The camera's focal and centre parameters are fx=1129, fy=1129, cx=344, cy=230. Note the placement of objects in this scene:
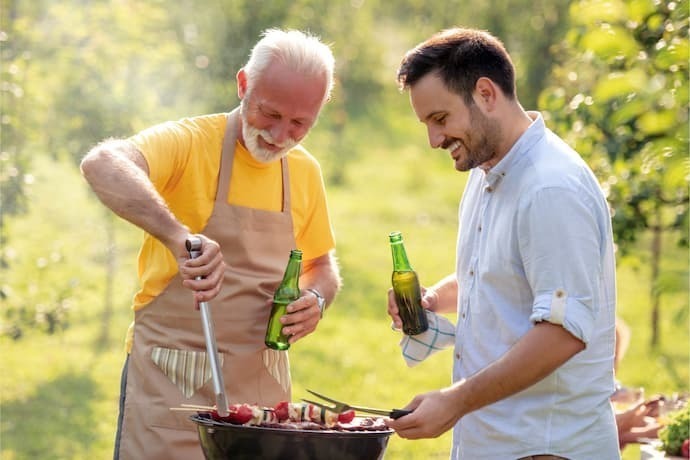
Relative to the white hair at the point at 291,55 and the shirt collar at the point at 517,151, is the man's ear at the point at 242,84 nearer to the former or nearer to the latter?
the white hair at the point at 291,55

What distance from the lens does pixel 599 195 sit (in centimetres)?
272

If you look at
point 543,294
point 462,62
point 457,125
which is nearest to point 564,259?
point 543,294

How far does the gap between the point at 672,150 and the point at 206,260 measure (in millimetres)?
1329

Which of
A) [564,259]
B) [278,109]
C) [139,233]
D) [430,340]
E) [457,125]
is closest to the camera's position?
[564,259]

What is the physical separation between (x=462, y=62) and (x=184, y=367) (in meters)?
1.26

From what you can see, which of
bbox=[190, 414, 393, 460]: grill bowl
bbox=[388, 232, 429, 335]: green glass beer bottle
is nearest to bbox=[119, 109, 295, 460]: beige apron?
bbox=[388, 232, 429, 335]: green glass beer bottle

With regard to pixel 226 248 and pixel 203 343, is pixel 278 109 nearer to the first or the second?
pixel 226 248

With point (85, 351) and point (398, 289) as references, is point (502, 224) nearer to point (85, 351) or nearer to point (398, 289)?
point (398, 289)

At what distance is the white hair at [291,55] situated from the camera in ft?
11.0

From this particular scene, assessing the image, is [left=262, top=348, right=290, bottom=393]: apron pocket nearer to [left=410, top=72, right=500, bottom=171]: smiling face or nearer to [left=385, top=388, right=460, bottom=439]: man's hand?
[left=385, top=388, right=460, bottom=439]: man's hand

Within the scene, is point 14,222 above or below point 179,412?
above

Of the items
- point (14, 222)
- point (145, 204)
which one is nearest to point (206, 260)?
point (145, 204)

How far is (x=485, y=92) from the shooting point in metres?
2.81

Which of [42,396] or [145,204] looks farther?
[42,396]
